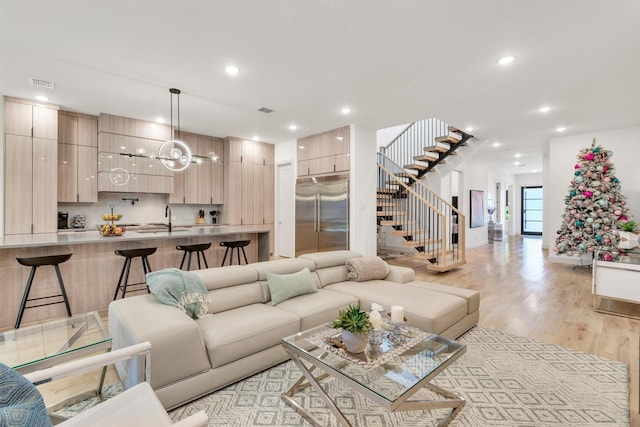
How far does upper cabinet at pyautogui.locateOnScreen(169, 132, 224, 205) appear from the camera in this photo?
638 cm

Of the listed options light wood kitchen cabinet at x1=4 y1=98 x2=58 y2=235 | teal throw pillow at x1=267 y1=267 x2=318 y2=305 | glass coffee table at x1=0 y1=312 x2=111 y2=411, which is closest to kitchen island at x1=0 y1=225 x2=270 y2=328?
light wood kitchen cabinet at x1=4 y1=98 x2=58 y2=235

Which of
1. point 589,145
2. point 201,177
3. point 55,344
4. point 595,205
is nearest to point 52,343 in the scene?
point 55,344

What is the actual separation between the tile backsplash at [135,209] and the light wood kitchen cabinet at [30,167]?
0.73m

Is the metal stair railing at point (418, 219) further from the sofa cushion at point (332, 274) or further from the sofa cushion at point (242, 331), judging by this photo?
the sofa cushion at point (242, 331)

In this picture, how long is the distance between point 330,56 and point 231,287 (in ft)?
8.27

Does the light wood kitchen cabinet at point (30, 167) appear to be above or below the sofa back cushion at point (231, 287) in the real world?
above

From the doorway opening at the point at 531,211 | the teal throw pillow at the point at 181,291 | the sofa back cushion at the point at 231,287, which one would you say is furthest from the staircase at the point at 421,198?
the doorway opening at the point at 531,211

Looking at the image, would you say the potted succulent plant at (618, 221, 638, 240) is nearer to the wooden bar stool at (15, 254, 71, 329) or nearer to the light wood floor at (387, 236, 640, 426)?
the light wood floor at (387, 236, 640, 426)

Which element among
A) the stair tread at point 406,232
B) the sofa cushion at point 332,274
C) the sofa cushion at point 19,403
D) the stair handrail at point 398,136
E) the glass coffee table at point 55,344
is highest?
the stair handrail at point 398,136

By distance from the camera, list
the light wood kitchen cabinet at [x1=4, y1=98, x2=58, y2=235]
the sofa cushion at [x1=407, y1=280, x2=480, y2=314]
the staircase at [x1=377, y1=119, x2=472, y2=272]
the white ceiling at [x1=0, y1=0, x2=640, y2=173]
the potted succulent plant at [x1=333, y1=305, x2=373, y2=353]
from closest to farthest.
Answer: the potted succulent plant at [x1=333, y1=305, x2=373, y2=353] < the white ceiling at [x1=0, y1=0, x2=640, y2=173] < the sofa cushion at [x1=407, y1=280, x2=480, y2=314] < the light wood kitchen cabinet at [x1=4, y1=98, x2=58, y2=235] < the staircase at [x1=377, y1=119, x2=472, y2=272]

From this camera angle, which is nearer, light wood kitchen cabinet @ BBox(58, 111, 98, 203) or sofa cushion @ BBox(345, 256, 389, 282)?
sofa cushion @ BBox(345, 256, 389, 282)

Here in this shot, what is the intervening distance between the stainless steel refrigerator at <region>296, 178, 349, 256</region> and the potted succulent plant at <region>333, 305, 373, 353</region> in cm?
399

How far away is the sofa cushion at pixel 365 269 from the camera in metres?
3.57

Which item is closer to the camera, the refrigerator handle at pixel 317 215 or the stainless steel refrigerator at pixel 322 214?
the stainless steel refrigerator at pixel 322 214
